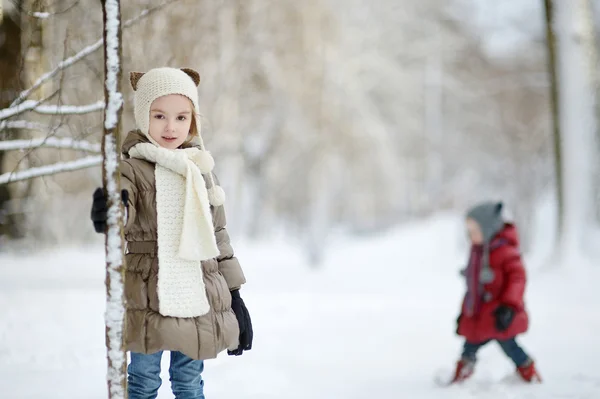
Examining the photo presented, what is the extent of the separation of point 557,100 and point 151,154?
8377 mm

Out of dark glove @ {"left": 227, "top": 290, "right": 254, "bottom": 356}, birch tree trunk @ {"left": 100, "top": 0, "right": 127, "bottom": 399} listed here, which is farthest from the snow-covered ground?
birch tree trunk @ {"left": 100, "top": 0, "right": 127, "bottom": 399}

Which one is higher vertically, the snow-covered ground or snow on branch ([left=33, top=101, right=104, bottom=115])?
snow on branch ([left=33, top=101, right=104, bottom=115])

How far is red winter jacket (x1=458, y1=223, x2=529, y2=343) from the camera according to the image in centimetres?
419

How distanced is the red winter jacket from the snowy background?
38cm

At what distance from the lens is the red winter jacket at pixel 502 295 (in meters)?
4.19

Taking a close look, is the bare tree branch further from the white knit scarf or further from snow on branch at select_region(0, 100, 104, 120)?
the white knit scarf

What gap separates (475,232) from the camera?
4.40 m

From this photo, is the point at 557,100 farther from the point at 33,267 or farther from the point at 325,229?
the point at 33,267

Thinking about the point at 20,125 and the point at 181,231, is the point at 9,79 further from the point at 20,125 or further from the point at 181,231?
the point at 181,231

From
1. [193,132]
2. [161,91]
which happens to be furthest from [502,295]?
[161,91]

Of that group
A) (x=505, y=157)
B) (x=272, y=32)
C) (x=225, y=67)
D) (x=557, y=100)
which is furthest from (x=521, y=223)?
(x=225, y=67)

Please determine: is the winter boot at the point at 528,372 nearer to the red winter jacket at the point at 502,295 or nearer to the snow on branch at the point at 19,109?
the red winter jacket at the point at 502,295

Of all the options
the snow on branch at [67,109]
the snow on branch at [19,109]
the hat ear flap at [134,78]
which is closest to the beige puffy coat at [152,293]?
the hat ear flap at [134,78]

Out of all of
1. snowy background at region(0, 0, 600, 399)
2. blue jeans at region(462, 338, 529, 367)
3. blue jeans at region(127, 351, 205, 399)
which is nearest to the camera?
blue jeans at region(127, 351, 205, 399)
